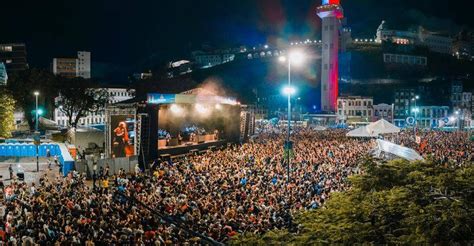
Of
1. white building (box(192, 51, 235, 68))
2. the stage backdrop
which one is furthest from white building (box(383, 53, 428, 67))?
the stage backdrop

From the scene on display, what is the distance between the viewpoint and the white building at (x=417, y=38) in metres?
150

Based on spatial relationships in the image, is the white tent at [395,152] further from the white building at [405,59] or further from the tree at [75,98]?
the white building at [405,59]

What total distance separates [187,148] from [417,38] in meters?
138

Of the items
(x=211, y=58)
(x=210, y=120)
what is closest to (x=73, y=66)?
(x=211, y=58)

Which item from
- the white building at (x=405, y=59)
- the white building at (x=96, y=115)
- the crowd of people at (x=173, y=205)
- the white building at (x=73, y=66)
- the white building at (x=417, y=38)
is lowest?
the crowd of people at (x=173, y=205)

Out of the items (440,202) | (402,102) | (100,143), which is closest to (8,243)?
(440,202)

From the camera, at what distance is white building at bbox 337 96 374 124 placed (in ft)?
338

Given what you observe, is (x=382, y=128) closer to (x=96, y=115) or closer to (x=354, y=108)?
(x=96, y=115)

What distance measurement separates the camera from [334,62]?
355 feet

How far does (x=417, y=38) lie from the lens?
497ft

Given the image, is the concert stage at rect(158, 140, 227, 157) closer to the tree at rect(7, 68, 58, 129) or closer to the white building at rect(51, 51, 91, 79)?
the tree at rect(7, 68, 58, 129)

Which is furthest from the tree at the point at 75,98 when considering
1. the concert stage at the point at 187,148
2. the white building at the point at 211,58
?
the white building at the point at 211,58

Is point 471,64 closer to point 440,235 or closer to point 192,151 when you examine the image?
point 192,151

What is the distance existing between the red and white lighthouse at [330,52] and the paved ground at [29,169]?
8354 centimetres
